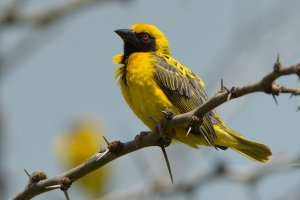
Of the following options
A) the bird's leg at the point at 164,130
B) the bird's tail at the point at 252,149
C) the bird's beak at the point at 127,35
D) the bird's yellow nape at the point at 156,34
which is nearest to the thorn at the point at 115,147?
the bird's leg at the point at 164,130

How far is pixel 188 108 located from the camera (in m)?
4.97

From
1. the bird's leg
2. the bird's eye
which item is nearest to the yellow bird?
the bird's eye

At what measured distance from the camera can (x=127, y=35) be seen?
19.8ft

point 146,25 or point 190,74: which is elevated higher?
point 146,25

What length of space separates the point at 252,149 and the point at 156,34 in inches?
63.3

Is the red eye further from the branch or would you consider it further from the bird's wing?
the branch

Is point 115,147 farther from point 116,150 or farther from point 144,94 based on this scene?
point 144,94

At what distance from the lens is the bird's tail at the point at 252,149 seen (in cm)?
526

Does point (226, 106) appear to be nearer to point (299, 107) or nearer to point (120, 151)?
point (120, 151)

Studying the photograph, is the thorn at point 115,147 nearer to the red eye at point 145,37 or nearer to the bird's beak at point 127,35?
the bird's beak at point 127,35

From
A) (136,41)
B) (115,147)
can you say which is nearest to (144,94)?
(136,41)

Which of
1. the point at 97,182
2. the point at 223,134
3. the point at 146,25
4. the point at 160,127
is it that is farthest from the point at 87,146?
the point at 160,127

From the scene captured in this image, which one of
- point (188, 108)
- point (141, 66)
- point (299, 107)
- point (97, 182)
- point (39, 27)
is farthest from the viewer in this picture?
point (39, 27)

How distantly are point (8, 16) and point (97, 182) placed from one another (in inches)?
99.9
